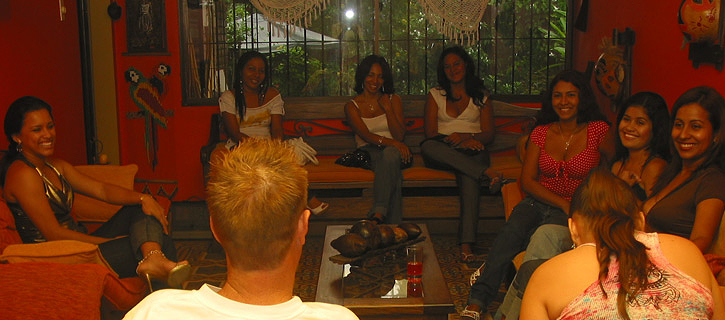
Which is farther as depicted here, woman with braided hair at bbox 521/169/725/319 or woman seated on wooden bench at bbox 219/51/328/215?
woman seated on wooden bench at bbox 219/51/328/215

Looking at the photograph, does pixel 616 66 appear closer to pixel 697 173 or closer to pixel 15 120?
pixel 697 173

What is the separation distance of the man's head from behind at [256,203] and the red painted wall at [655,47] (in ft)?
9.24

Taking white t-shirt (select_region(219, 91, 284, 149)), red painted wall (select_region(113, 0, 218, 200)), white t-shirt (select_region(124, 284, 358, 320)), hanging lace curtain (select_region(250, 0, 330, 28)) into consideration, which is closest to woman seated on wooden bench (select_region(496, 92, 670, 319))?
white t-shirt (select_region(124, 284, 358, 320))

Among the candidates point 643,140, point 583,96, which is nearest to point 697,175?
point 643,140

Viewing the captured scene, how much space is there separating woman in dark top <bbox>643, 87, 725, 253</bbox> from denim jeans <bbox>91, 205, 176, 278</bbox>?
205 cm

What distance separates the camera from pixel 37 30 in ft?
15.0

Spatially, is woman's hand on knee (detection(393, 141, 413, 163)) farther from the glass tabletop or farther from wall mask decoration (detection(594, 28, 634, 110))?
the glass tabletop

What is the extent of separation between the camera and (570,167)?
3803 millimetres

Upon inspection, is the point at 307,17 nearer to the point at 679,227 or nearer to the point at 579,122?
the point at 579,122

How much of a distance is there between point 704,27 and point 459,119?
76.6 inches

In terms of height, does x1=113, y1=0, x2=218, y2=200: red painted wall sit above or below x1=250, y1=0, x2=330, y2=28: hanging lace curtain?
below

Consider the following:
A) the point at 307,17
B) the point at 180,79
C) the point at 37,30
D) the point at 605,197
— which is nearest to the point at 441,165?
the point at 307,17

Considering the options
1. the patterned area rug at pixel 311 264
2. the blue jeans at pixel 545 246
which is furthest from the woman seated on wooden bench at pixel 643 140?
the patterned area rug at pixel 311 264

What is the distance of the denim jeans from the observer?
3.27 m
